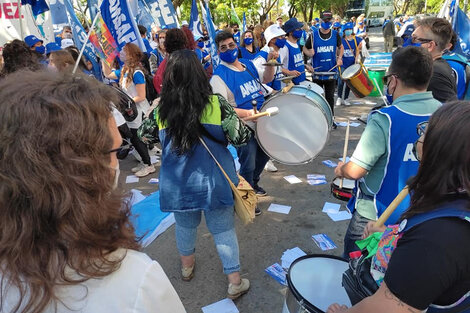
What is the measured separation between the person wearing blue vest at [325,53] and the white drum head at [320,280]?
489 cm

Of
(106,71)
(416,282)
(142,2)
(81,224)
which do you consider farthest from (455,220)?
(142,2)

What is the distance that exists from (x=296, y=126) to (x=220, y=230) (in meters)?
1.44

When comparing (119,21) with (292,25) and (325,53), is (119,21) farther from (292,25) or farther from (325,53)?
(325,53)

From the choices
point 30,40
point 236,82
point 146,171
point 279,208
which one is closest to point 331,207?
point 279,208

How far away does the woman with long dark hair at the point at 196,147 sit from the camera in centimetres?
215

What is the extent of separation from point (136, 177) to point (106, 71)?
5.99ft

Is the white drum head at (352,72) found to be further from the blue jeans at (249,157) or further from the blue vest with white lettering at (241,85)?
the blue jeans at (249,157)

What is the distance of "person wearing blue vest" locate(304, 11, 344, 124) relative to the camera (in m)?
6.20

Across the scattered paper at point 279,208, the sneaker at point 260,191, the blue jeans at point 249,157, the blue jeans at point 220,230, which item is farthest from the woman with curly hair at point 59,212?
the sneaker at point 260,191

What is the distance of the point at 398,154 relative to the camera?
72.3 inches

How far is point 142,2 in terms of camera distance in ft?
28.0

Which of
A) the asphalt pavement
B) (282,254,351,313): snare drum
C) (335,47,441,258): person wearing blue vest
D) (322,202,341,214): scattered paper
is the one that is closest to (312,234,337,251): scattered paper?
the asphalt pavement

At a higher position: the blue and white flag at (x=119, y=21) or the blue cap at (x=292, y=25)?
the blue and white flag at (x=119, y=21)

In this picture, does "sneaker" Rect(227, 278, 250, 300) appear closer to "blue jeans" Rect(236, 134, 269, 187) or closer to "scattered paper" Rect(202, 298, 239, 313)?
"scattered paper" Rect(202, 298, 239, 313)
